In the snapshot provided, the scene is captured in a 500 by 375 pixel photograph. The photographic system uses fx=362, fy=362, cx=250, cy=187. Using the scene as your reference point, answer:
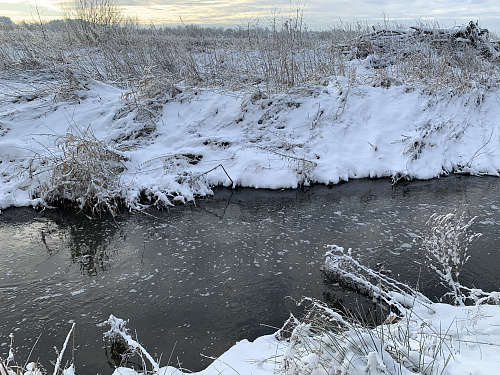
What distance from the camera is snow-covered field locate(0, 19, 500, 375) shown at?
6.47m

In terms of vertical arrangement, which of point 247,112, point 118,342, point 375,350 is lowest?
point 118,342

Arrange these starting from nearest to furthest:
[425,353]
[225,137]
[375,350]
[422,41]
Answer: [375,350], [425,353], [225,137], [422,41]

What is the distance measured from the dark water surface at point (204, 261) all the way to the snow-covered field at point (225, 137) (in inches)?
21.1

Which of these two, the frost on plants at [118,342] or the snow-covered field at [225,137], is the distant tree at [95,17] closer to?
the snow-covered field at [225,137]

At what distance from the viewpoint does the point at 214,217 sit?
588 cm

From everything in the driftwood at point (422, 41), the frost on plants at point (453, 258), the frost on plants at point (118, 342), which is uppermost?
the driftwood at point (422, 41)

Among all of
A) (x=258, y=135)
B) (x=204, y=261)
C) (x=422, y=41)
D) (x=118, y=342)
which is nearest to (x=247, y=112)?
(x=258, y=135)

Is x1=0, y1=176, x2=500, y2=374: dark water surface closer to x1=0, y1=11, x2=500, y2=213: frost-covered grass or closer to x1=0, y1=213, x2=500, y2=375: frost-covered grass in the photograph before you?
x1=0, y1=213, x2=500, y2=375: frost-covered grass

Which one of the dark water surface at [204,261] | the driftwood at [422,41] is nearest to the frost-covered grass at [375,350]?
the dark water surface at [204,261]

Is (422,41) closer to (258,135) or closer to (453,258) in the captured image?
(258,135)

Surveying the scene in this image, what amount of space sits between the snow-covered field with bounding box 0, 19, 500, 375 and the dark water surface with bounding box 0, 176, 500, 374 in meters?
0.54

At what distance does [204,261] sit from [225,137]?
4.08 meters

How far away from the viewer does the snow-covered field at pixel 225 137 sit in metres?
6.47

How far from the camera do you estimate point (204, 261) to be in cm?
458
